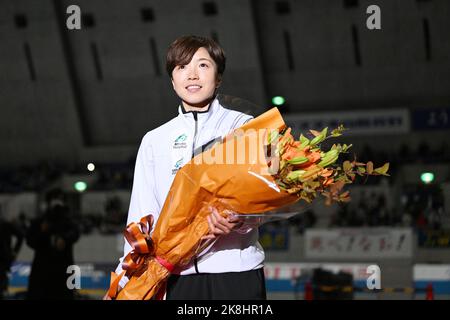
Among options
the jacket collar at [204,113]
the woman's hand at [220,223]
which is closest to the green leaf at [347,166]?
the woman's hand at [220,223]

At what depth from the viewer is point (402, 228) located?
1499 cm

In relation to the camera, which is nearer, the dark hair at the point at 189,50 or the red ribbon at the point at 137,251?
the red ribbon at the point at 137,251

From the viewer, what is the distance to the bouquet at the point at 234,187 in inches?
96.2

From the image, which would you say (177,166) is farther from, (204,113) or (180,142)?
(204,113)

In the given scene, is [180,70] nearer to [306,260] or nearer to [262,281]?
[262,281]

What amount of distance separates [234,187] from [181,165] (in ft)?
1.19

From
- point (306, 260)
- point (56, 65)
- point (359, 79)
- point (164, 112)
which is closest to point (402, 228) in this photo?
point (306, 260)

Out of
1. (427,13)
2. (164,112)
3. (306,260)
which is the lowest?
(306,260)

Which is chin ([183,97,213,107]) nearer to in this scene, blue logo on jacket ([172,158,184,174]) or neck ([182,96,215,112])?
neck ([182,96,215,112])

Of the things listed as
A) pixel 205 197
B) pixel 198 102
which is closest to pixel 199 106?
pixel 198 102

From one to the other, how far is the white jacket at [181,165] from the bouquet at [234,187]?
9 centimetres

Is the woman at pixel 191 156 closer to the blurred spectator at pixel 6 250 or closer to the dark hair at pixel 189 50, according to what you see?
the dark hair at pixel 189 50

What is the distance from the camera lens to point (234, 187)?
8.05 feet
